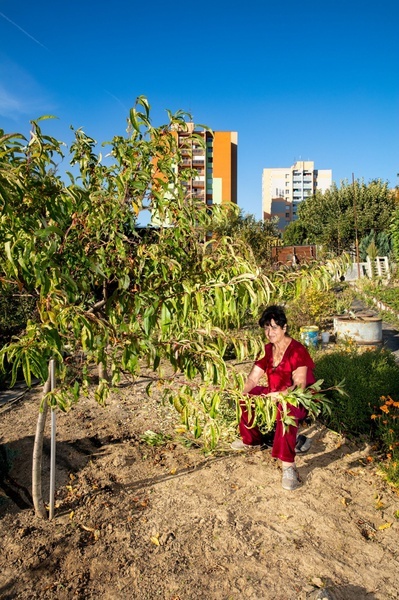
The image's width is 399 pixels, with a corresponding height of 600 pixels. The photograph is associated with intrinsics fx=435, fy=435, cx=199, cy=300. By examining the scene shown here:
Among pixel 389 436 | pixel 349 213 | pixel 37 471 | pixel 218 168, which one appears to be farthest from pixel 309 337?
pixel 218 168

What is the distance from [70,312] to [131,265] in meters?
0.60

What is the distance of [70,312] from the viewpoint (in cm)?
192

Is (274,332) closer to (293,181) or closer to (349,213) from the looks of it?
(349,213)

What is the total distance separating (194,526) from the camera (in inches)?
111

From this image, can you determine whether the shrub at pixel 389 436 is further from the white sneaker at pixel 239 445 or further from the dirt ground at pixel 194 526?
the white sneaker at pixel 239 445

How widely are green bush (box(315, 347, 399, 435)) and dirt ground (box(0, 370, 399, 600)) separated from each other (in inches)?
10.1

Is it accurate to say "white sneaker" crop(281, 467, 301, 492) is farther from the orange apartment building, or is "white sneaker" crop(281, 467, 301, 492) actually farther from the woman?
the orange apartment building

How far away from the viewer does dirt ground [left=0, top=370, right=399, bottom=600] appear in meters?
2.33

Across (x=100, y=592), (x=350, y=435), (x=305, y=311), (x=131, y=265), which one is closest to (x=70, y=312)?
(x=131, y=265)

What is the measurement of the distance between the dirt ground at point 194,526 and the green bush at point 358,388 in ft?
0.84

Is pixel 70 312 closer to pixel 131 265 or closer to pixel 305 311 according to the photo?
pixel 131 265

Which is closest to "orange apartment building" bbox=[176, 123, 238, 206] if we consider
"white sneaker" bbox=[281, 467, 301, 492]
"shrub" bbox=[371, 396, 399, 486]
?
"shrub" bbox=[371, 396, 399, 486]

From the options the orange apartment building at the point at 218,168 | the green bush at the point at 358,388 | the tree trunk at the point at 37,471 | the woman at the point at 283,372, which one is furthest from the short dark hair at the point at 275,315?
the orange apartment building at the point at 218,168

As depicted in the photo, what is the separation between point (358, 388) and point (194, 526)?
226cm
